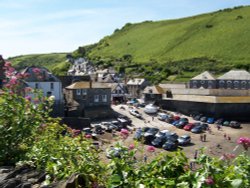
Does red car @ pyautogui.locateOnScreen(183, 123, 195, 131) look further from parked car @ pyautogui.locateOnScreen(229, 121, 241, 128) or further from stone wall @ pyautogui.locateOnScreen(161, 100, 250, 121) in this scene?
stone wall @ pyautogui.locateOnScreen(161, 100, 250, 121)

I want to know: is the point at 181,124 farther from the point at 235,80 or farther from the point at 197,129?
the point at 235,80

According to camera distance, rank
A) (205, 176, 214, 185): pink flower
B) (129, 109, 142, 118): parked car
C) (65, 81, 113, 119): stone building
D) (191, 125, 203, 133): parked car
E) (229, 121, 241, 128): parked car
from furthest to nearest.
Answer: (129, 109, 142, 118): parked car, (65, 81, 113, 119): stone building, (229, 121, 241, 128): parked car, (191, 125, 203, 133): parked car, (205, 176, 214, 185): pink flower

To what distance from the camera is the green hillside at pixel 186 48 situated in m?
124

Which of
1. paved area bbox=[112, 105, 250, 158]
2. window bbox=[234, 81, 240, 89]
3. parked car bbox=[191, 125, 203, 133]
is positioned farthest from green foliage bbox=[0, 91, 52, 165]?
window bbox=[234, 81, 240, 89]

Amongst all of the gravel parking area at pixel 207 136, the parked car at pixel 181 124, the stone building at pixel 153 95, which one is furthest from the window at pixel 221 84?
the parked car at pixel 181 124

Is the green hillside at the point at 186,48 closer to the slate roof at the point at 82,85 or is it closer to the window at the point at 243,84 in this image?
the window at the point at 243,84

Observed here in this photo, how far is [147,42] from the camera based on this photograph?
17725 centimetres

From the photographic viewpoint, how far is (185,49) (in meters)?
149

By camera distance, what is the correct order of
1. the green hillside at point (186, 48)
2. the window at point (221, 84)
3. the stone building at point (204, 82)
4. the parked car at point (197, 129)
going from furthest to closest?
1. the green hillside at point (186, 48)
2. the stone building at point (204, 82)
3. the window at point (221, 84)
4. the parked car at point (197, 129)

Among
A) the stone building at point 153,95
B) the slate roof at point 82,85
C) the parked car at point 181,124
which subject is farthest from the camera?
the stone building at point 153,95

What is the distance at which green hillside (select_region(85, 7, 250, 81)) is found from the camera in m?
124

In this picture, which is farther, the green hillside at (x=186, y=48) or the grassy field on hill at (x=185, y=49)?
the green hillside at (x=186, y=48)

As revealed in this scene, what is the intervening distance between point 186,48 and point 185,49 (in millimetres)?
1267

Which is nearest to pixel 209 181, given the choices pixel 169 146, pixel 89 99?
pixel 169 146
